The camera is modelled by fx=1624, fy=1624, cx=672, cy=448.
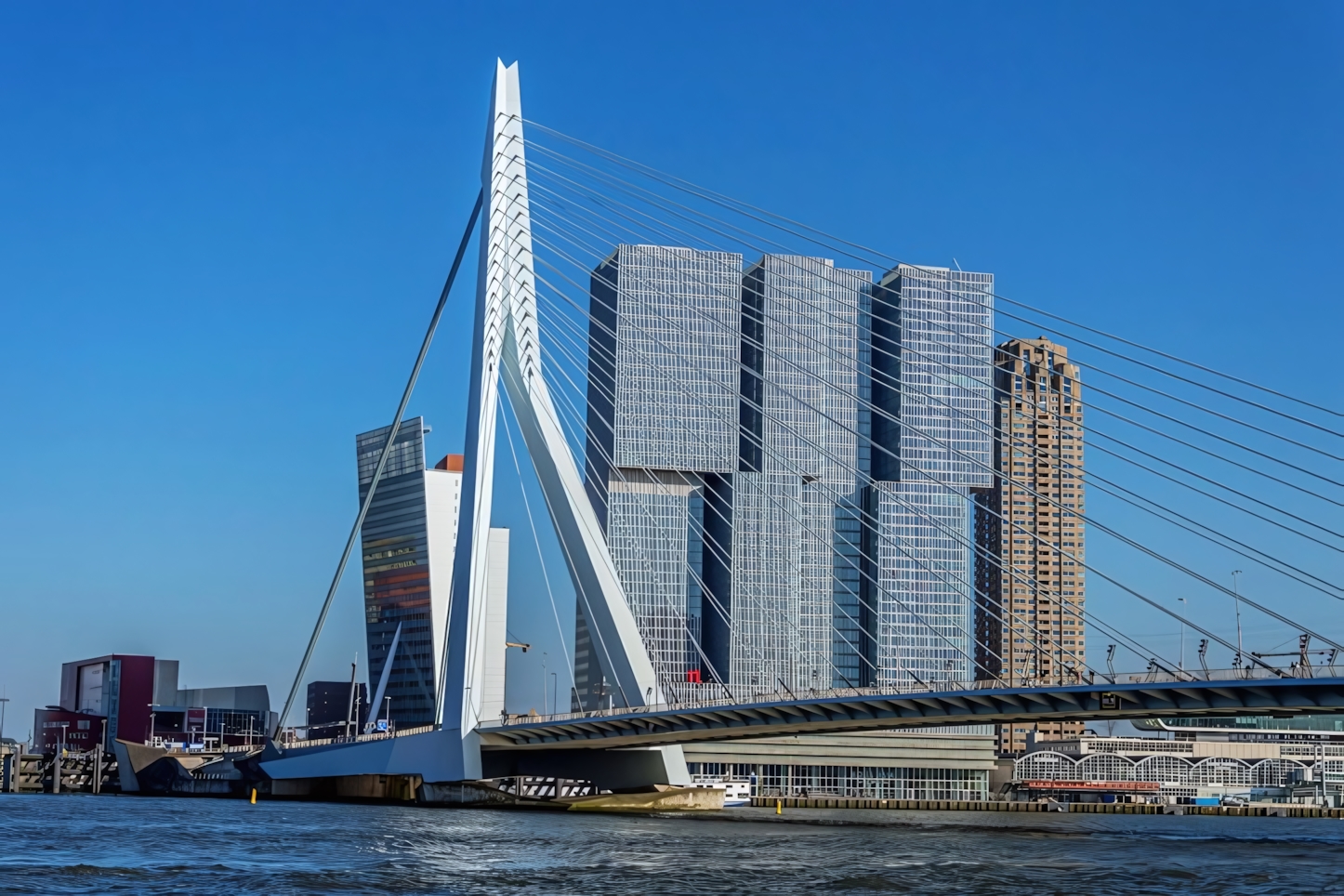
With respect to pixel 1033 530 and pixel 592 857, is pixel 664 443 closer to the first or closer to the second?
pixel 1033 530

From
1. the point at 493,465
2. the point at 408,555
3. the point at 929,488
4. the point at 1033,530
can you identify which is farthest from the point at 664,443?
the point at 493,465

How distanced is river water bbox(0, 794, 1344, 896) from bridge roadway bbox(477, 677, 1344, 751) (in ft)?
8.84

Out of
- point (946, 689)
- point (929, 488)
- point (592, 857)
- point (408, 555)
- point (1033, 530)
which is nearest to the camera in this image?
point (592, 857)

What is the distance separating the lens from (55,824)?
40875 millimetres

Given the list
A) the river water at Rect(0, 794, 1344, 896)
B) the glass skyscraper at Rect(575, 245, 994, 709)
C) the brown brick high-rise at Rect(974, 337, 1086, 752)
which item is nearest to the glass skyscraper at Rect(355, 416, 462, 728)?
the glass skyscraper at Rect(575, 245, 994, 709)

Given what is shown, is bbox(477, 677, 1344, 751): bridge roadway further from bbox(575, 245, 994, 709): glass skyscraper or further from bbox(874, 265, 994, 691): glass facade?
bbox(874, 265, 994, 691): glass facade

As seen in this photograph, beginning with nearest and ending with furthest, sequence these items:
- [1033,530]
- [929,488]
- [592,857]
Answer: [592,857]
[929,488]
[1033,530]

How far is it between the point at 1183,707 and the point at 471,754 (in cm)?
2191

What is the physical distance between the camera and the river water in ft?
83.8

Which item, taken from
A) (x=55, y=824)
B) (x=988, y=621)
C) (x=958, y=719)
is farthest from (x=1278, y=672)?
(x=988, y=621)

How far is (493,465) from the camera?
49812 mm

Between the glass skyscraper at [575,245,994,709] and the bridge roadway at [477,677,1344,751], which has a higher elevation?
the glass skyscraper at [575,245,994,709]

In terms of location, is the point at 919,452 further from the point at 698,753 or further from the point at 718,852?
the point at 718,852

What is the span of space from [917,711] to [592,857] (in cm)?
1523
